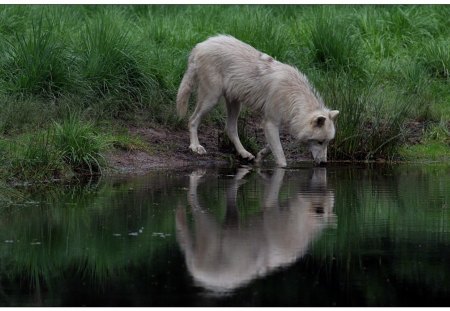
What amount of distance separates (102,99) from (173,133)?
122 cm

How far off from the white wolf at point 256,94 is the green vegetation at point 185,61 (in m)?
0.81

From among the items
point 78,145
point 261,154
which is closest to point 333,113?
point 261,154

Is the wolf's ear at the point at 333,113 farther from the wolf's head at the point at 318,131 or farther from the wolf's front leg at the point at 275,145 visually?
the wolf's front leg at the point at 275,145

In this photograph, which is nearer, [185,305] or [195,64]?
[185,305]

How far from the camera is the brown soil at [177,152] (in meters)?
14.6

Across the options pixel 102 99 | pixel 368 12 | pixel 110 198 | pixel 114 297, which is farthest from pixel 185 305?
pixel 368 12

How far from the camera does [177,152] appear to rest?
51.2 feet

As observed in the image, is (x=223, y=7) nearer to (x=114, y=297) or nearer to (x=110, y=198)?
(x=110, y=198)

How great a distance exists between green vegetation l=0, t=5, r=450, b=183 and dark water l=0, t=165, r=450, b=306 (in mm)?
2136

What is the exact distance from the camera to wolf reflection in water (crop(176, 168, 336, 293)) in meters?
8.12

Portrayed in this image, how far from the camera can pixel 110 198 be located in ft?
38.4

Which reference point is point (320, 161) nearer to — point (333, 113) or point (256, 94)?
point (333, 113)

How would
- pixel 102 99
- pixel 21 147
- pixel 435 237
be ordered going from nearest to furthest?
pixel 435 237 → pixel 21 147 → pixel 102 99

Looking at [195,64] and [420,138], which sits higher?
[195,64]
